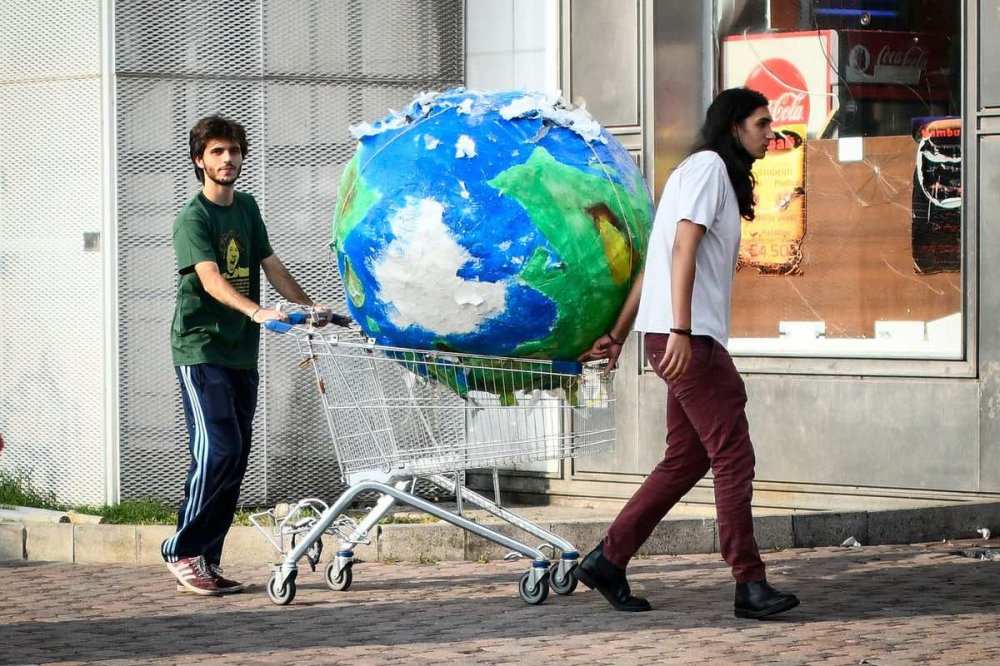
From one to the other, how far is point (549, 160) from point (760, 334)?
3964 millimetres

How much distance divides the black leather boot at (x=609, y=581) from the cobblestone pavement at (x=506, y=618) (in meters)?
0.07

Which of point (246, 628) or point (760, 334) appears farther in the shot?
point (760, 334)

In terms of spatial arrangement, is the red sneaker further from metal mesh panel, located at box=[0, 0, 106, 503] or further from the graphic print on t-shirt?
metal mesh panel, located at box=[0, 0, 106, 503]

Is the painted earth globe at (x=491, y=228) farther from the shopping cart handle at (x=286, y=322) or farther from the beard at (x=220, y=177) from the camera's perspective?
the beard at (x=220, y=177)

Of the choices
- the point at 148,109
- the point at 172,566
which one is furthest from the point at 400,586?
the point at 148,109

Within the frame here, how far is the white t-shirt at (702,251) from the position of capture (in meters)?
6.22

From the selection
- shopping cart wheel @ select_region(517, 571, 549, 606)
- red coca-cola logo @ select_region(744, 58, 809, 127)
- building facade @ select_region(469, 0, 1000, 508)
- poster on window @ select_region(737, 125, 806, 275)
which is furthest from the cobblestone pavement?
red coca-cola logo @ select_region(744, 58, 809, 127)

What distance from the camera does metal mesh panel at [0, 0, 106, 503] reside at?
31.8ft

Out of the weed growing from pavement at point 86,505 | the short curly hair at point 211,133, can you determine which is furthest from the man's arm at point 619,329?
the weed growing from pavement at point 86,505

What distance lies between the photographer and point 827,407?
9336 millimetres

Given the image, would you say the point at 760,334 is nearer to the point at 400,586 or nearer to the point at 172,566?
the point at 400,586

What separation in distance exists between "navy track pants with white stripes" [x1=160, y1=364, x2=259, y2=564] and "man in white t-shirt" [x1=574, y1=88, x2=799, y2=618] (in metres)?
1.66

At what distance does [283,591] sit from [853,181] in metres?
4.44

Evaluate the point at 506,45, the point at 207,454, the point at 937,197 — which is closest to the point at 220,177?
the point at 207,454
